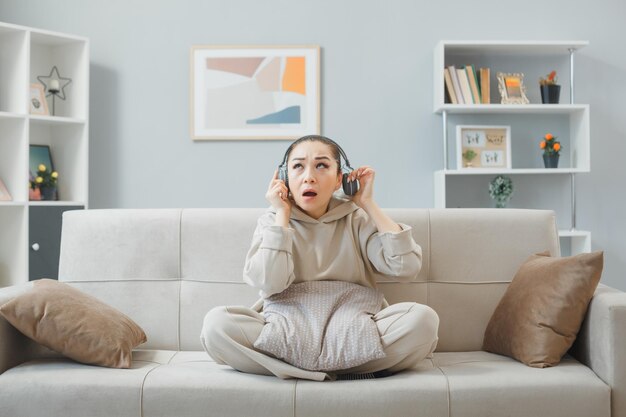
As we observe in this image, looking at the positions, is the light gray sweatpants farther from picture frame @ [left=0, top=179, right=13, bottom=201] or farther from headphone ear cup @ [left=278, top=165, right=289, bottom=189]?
picture frame @ [left=0, top=179, right=13, bottom=201]

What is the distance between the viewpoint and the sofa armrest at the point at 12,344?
2055mm

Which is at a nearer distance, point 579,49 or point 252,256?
point 252,256

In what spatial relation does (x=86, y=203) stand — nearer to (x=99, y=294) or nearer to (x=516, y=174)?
(x=99, y=294)

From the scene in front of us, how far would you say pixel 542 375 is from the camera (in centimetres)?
196

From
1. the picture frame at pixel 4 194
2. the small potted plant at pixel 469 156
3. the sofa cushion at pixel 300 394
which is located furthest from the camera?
the small potted plant at pixel 469 156

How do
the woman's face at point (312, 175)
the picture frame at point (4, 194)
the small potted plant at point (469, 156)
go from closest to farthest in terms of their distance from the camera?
the woman's face at point (312, 175)
the picture frame at point (4, 194)
the small potted plant at point (469, 156)

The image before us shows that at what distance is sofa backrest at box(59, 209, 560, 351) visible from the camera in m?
2.39

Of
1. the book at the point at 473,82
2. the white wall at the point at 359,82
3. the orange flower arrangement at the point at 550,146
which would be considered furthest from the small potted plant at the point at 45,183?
the orange flower arrangement at the point at 550,146

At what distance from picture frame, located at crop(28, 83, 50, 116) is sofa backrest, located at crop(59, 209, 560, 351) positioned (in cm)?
164

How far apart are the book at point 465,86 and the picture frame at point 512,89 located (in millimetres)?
188

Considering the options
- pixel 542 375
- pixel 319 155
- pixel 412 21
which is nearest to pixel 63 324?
pixel 319 155

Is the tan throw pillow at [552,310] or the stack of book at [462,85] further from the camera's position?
the stack of book at [462,85]

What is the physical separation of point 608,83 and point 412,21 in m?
1.14

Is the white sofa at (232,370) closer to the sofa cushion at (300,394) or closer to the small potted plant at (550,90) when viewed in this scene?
the sofa cushion at (300,394)
